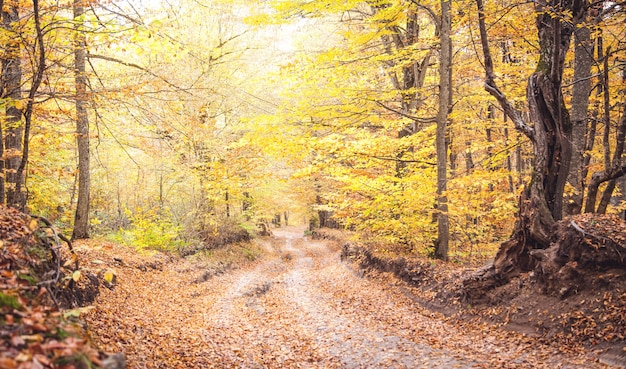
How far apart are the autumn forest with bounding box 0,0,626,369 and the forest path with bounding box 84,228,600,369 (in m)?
0.07

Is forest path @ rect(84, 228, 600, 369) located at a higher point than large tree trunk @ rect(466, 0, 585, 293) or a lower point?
lower

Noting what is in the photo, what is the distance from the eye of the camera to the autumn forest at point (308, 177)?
237 inches

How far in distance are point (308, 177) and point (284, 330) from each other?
5.38m

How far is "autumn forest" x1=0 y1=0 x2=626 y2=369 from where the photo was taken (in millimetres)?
6031

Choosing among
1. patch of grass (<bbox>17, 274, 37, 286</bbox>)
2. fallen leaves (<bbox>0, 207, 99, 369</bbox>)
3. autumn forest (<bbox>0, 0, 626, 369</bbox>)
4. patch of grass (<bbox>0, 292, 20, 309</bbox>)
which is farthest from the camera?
autumn forest (<bbox>0, 0, 626, 369</bbox>)

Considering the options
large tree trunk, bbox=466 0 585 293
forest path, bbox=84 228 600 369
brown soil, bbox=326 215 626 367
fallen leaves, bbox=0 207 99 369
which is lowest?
forest path, bbox=84 228 600 369

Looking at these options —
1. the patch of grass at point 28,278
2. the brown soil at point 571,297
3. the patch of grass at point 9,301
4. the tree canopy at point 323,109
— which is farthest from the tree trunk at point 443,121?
the patch of grass at point 9,301

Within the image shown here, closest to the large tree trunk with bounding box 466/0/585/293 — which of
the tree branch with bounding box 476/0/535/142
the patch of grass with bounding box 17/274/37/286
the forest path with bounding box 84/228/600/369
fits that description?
the tree branch with bounding box 476/0/535/142

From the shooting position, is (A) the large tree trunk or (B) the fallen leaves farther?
(A) the large tree trunk

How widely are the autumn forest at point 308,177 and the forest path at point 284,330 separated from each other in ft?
0.22

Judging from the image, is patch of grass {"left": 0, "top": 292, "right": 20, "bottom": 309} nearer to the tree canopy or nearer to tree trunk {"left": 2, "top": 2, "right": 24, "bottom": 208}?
tree trunk {"left": 2, "top": 2, "right": 24, "bottom": 208}

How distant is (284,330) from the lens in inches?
346

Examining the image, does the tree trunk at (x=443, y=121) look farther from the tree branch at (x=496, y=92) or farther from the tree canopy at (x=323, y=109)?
the tree branch at (x=496, y=92)

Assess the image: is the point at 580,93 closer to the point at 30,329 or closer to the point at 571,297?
the point at 571,297
